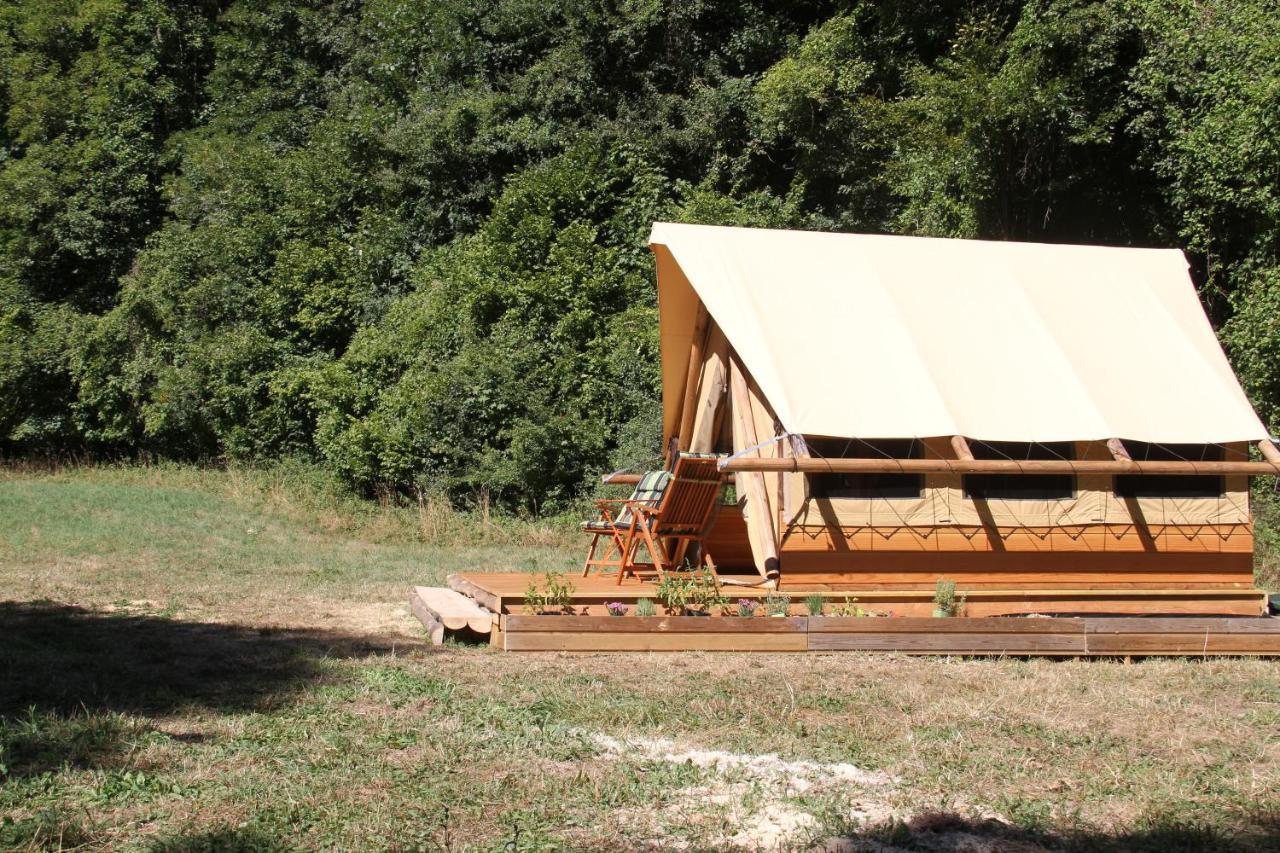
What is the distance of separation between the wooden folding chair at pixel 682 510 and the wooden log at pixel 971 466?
837 mm

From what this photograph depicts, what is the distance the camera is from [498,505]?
626 inches

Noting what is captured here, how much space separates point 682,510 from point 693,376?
1.90m

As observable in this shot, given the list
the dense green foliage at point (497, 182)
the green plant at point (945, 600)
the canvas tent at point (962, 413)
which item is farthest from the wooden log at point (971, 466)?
the dense green foliage at point (497, 182)

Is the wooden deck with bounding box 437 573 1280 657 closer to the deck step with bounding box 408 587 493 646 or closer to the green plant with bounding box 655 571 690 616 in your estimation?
the deck step with bounding box 408 587 493 646

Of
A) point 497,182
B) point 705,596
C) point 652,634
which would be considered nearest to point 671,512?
point 705,596

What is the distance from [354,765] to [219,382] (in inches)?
656

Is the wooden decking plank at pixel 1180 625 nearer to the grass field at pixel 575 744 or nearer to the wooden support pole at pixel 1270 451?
the grass field at pixel 575 744

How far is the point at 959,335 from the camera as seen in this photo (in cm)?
939

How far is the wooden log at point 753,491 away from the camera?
8805 mm

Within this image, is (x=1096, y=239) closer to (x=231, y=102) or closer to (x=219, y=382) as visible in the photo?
(x=219, y=382)

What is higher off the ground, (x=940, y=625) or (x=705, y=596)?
(x=705, y=596)

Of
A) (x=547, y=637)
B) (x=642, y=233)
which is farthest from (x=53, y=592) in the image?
(x=642, y=233)

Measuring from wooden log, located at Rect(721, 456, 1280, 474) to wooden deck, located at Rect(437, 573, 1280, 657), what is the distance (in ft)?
3.29

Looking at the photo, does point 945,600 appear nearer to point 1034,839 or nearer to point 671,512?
point 671,512
